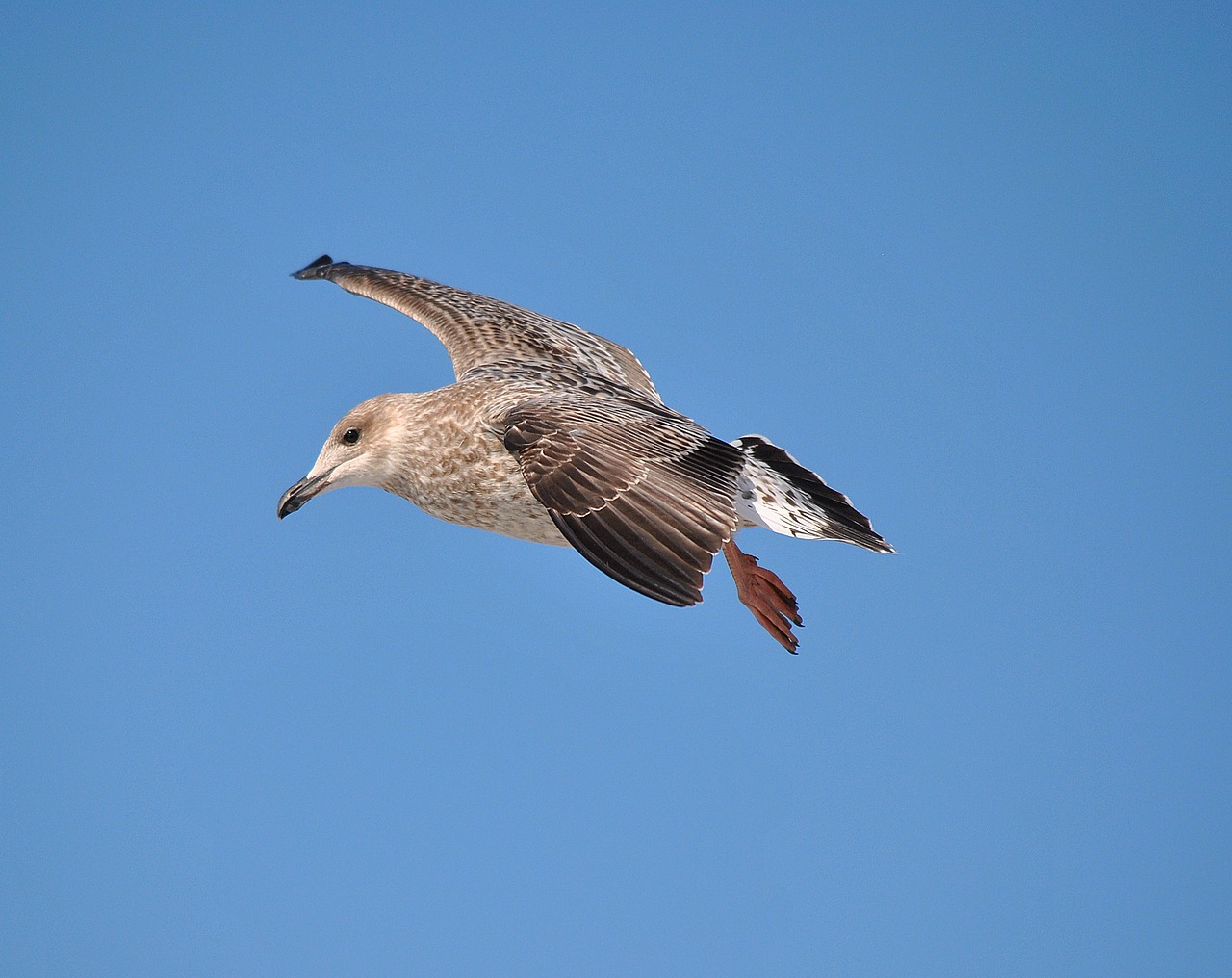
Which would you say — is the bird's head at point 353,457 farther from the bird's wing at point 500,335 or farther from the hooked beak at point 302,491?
the bird's wing at point 500,335

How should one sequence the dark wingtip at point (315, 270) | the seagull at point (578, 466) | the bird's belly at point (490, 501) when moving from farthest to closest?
1. the dark wingtip at point (315, 270)
2. the bird's belly at point (490, 501)
3. the seagull at point (578, 466)

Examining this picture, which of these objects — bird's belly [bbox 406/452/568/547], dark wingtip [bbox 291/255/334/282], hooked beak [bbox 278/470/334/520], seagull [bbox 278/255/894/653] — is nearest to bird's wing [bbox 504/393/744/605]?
seagull [bbox 278/255/894/653]

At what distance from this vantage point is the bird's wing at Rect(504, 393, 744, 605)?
755cm

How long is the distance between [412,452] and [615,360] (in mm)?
2663

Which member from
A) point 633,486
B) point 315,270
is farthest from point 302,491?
point 315,270

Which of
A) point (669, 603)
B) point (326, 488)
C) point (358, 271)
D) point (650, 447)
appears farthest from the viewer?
point (358, 271)

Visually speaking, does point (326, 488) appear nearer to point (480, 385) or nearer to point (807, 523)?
point (480, 385)

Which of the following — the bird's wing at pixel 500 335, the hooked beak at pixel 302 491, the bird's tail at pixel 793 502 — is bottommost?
the hooked beak at pixel 302 491

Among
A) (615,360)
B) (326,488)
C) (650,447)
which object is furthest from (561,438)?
(615,360)

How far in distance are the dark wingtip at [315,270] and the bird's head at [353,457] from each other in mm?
4444

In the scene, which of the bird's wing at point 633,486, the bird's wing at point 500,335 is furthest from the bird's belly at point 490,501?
the bird's wing at point 500,335

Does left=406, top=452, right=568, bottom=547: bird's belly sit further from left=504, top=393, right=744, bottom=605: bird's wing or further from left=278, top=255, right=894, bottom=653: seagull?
left=504, top=393, right=744, bottom=605: bird's wing

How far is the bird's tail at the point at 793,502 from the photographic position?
947cm

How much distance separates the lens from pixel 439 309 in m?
12.3
